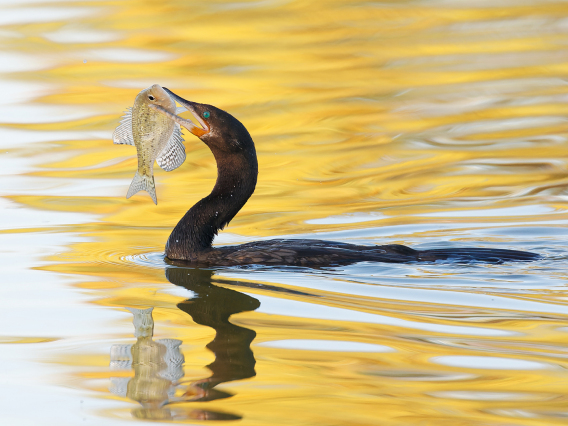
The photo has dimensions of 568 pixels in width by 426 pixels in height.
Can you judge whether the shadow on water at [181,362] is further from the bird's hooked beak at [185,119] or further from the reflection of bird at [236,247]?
the bird's hooked beak at [185,119]

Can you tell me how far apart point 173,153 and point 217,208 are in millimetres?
570

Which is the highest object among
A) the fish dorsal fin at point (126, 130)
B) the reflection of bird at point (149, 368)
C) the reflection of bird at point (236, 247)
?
the fish dorsal fin at point (126, 130)

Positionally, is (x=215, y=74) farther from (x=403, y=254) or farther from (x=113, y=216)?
(x=403, y=254)

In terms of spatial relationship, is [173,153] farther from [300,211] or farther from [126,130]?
[300,211]

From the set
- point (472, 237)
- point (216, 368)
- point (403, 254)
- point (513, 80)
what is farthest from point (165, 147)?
point (513, 80)

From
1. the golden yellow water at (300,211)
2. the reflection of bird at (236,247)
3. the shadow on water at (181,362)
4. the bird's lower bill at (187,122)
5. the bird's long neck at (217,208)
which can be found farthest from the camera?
Result: the bird's long neck at (217,208)

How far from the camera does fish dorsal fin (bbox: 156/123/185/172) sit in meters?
6.49

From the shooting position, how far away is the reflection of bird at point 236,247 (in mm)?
6477

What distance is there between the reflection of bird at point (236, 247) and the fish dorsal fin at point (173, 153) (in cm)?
14

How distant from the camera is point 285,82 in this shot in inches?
534

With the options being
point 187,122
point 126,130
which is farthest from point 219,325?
point 126,130

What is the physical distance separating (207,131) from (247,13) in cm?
1004

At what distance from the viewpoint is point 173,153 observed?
21.4ft

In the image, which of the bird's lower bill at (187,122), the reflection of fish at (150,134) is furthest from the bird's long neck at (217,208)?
the reflection of fish at (150,134)
